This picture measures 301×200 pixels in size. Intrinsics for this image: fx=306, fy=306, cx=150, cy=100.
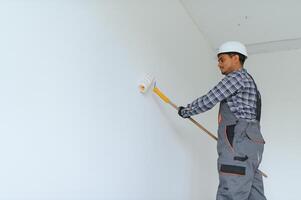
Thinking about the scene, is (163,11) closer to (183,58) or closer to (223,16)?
(183,58)

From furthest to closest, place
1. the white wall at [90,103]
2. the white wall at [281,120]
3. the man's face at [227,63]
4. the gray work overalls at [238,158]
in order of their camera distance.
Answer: the white wall at [281,120] < the man's face at [227,63] < the gray work overalls at [238,158] < the white wall at [90,103]

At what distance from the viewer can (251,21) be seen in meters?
2.80

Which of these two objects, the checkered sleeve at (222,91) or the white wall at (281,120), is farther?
the white wall at (281,120)

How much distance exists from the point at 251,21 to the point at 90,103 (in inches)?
78.1

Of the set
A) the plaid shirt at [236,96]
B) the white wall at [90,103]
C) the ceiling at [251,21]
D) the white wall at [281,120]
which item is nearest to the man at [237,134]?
the plaid shirt at [236,96]

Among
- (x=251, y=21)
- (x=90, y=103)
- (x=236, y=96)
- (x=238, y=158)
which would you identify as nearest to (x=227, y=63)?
(x=236, y=96)

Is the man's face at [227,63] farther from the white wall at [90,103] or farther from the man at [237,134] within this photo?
the white wall at [90,103]

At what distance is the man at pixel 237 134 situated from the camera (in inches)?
63.7

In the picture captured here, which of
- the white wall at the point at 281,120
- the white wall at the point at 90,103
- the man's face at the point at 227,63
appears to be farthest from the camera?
the white wall at the point at 281,120

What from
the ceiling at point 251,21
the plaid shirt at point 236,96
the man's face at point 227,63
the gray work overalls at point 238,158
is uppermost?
the ceiling at point 251,21

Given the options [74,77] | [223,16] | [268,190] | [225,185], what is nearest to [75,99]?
[74,77]

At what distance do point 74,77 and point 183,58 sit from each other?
1376mm

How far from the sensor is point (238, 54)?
1877mm

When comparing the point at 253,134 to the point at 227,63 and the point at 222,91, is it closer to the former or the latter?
the point at 222,91
